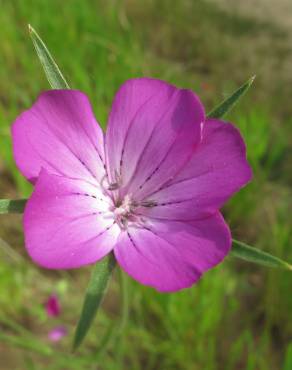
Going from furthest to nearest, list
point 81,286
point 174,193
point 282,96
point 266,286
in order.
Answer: point 282,96, point 81,286, point 266,286, point 174,193

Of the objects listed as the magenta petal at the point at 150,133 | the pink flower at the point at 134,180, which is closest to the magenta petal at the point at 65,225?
the pink flower at the point at 134,180

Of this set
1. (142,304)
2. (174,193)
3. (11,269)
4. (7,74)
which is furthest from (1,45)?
(174,193)

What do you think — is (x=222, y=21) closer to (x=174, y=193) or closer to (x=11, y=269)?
(x=11, y=269)

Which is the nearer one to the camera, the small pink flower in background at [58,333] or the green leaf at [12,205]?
the green leaf at [12,205]

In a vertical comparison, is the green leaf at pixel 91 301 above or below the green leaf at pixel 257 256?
below

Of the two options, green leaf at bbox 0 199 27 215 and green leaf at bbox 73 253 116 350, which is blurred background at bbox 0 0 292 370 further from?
green leaf at bbox 0 199 27 215

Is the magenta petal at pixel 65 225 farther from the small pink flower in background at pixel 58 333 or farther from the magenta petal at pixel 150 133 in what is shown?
the small pink flower in background at pixel 58 333

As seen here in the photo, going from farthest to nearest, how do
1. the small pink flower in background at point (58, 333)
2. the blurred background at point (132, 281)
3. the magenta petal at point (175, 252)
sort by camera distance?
the small pink flower in background at point (58, 333) < the blurred background at point (132, 281) < the magenta petal at point (175, 252)
